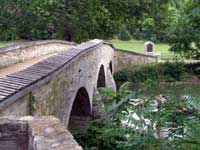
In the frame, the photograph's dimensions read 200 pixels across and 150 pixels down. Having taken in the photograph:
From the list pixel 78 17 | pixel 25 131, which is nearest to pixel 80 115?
pixel 78 17

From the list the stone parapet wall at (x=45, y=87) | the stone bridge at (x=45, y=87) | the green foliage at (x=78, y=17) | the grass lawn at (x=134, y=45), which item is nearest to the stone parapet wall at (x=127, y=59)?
the green foliage at (x=78, y=17)

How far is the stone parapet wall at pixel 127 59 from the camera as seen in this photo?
83.5 feet

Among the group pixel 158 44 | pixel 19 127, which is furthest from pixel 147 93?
pixel 158 44

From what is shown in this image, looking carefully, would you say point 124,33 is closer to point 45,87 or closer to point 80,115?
point 80,115

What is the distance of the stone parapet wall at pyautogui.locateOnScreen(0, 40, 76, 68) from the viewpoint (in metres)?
11.2

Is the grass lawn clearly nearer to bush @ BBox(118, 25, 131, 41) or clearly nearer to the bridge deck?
bush @ BBox(118, 25, 131, 41)

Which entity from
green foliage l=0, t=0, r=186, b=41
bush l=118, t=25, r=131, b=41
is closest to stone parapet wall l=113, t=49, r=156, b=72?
bush l=118, t=25, r=131, b=41

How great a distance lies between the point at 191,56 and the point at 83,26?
748 centimetres

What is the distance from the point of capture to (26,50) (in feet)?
42.8

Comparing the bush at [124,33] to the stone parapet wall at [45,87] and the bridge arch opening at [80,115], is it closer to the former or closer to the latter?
the bridge arch opening at [80,115]

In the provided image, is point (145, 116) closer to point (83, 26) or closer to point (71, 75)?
point (71, 75)

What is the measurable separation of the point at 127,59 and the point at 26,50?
14024 mm

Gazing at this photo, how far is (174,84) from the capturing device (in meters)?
2.71

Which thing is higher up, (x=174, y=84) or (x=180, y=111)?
(x=174, y=84)
